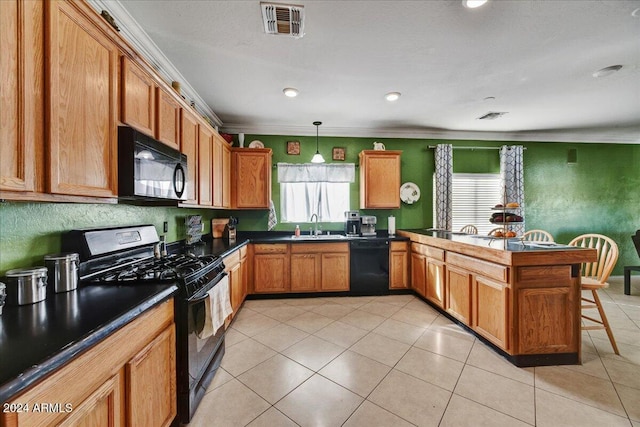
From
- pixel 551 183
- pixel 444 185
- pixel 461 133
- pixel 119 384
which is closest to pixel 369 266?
pixel 444 185

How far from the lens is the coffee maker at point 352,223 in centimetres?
411

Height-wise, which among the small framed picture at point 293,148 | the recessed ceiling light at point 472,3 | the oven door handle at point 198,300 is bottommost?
the oven door handle at point 198,300

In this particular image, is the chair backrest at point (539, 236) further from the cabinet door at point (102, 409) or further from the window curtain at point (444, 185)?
the cabinet door at point (102, 409)

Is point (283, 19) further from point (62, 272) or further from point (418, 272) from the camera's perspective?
point (418, 272)

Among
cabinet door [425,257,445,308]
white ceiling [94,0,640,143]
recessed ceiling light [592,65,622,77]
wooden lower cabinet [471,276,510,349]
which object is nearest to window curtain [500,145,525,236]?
white ceiling [94,0,640,143]

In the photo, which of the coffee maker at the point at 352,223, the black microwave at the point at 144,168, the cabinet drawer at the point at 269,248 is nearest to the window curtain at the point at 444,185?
the coffee maker at the point at 352,223

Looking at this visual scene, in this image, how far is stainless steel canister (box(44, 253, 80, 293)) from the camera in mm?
1318

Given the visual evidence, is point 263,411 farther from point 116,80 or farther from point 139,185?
point 116,80

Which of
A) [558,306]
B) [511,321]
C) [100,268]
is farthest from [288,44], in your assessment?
[558,306]

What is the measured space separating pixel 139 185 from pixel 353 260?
2897 mm

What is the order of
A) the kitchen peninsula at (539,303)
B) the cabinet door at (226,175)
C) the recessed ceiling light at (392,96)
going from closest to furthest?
the kitchen peninsula at (539,303)
the recessed ceiling light at (392,96)
the cabinet door at (226,175)

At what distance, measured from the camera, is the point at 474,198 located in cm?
462

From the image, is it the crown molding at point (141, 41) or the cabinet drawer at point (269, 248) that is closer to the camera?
the crown molding at point (141, 41)

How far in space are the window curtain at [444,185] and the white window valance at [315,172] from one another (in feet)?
Result: 4.80
